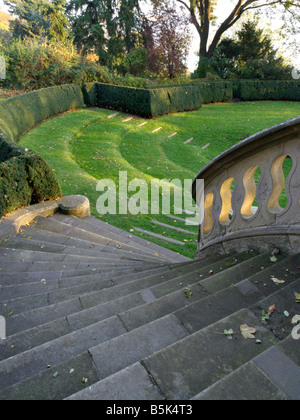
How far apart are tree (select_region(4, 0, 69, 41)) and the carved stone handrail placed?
3651cm

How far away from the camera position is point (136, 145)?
17281 millimetres

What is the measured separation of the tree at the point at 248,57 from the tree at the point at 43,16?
1884 centimetres

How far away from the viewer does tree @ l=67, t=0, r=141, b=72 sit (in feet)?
129

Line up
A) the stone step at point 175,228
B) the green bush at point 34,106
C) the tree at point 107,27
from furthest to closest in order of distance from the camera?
1. the tree at point 107,27
2. the green bush at point 34,106
3. the stone step at point 175,228

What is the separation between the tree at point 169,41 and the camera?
115ft

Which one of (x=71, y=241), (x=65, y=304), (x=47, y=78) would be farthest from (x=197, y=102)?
(x=65, y=304)
